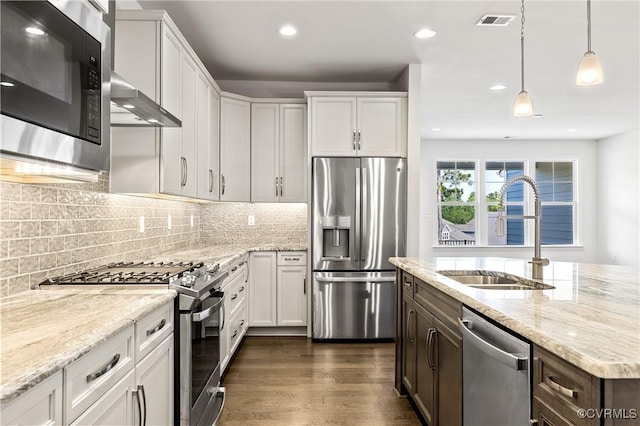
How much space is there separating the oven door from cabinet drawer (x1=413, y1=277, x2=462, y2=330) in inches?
47.0

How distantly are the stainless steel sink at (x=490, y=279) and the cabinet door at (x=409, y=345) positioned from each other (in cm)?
37

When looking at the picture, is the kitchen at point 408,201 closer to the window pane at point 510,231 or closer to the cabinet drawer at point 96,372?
the window pane at point 510,231

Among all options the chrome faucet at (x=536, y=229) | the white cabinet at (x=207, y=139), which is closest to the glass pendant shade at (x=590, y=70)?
the chrome faucet at (x=536, y=229)

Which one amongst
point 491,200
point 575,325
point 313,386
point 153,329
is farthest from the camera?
point 491,200

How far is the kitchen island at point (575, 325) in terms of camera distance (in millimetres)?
953

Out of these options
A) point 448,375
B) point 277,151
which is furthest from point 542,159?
point 448,375

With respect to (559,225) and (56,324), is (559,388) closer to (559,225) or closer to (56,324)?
(56,324)

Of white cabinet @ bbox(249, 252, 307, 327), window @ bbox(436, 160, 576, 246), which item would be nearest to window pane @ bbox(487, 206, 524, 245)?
window @ bbox(436, 160, 576, 246)

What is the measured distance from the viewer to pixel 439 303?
2.13m

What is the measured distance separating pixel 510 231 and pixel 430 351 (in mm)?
7287

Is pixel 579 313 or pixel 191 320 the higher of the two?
pixel 579 313

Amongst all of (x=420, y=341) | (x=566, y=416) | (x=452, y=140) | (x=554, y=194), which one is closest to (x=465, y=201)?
(x=452, y=140)

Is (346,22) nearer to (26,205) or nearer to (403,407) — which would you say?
(26,205)

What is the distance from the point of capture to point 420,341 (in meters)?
2.49
